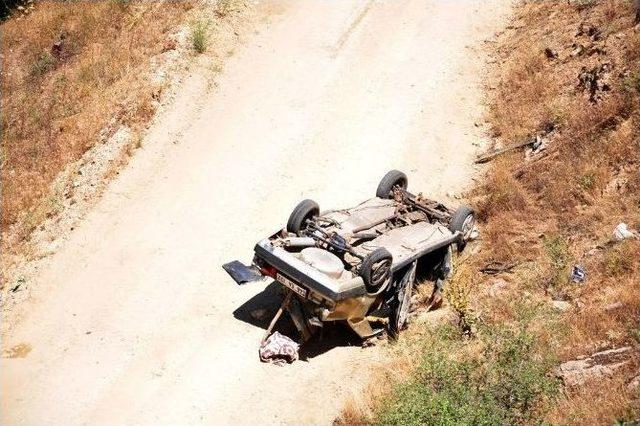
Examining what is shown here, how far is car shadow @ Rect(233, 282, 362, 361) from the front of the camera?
10164mm

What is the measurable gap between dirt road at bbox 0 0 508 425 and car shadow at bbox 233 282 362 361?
130 millimetres

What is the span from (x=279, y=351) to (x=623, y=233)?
233 inches

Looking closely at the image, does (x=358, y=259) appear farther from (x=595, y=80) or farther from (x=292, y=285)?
(x=595, y=80)

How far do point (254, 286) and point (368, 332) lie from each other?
2606mm

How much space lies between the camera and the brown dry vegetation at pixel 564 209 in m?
8.26

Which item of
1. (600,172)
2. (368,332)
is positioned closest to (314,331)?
(368,332)

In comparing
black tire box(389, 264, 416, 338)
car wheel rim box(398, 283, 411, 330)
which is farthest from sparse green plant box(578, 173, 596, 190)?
car wheel rim box(398, 283, 411, 330)

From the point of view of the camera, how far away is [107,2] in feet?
64.8

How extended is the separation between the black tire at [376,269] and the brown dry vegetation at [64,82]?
27.8 feet

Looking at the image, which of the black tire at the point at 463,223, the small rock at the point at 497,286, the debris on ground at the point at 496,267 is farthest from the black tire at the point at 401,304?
the debris on ground at the point at 496,267

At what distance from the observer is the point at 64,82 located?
1723 cm

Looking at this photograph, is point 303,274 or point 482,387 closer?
point 482,387

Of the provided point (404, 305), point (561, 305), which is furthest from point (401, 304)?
point (561, 305)

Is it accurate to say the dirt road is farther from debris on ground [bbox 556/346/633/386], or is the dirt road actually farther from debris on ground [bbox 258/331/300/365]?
debris on ground [bbox 556/346/633/386]
